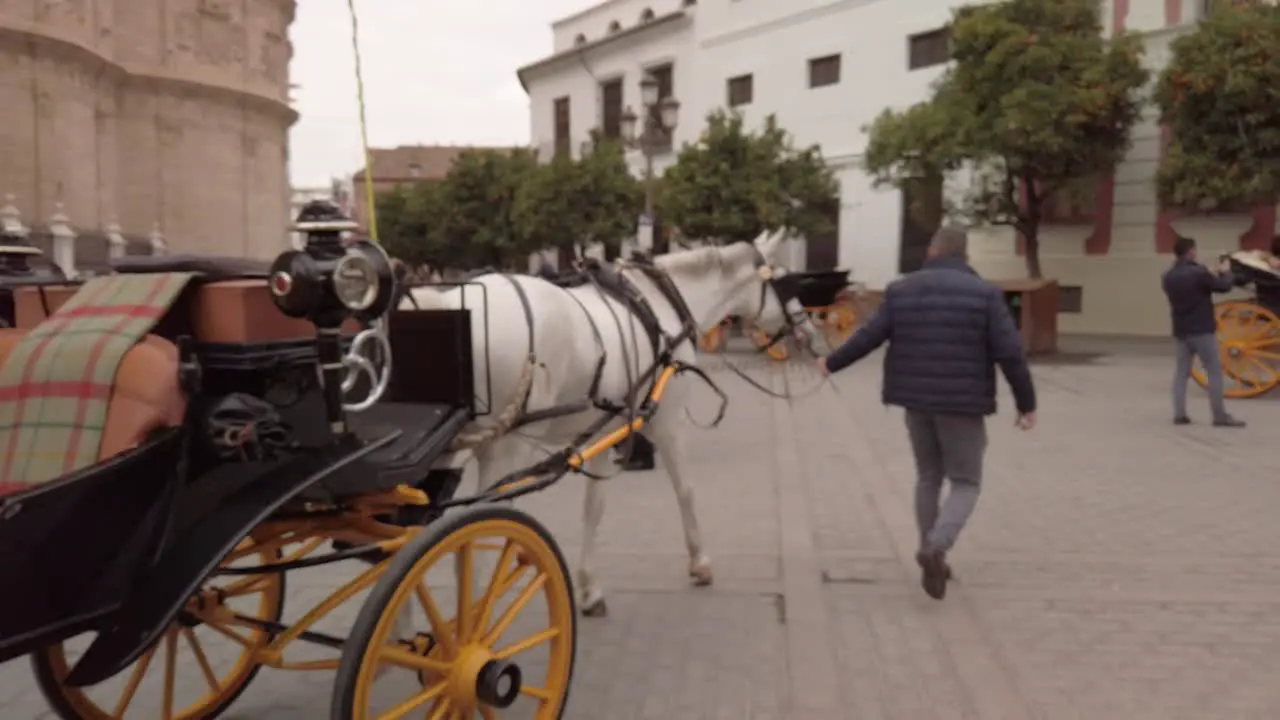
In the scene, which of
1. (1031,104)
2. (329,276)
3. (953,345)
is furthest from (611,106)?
(329,276)

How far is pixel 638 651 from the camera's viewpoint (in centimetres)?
412

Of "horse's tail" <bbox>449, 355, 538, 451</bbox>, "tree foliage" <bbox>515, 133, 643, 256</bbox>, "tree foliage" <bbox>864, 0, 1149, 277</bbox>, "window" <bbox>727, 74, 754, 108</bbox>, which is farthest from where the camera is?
"window" <bbox>727, 74, 754, 108</bbox>

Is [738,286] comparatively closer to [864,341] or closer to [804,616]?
[864,341]

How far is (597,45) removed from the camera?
3334 cm

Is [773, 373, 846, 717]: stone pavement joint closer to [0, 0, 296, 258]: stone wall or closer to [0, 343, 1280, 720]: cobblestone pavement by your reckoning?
[0, 343, 1280, 720]: cobblestone pavement

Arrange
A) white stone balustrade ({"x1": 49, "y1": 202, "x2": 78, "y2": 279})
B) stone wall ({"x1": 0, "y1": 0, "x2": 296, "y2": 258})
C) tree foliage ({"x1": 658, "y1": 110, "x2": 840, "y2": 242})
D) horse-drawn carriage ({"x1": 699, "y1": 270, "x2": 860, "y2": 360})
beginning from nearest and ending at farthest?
horse-drawn carriage ({"x1": 699, "y1": 270, "x2": 860, "y2": 360}), white stone balustrade ({"x1": 49, "y1": 202, "x2": 78, "y2": 279}), tree foliage ({"x1": 658, "y1": 110, "x2": 840, "y2": 242}), stone wall ({"x1": 0, "y1": 0, "x2": 296, "y2": 258})

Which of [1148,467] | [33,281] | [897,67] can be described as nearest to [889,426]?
[1148,467]

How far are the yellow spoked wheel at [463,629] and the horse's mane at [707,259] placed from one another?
233 centimetres

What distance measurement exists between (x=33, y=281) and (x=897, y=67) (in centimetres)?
2307

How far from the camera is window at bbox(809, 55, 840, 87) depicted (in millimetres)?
25438

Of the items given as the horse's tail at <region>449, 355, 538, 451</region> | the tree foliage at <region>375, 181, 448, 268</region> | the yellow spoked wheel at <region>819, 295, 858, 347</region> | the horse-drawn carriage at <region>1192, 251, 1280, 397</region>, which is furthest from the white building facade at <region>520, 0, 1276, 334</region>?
the horse's tail at <region>449, 355, 538, 451</region>

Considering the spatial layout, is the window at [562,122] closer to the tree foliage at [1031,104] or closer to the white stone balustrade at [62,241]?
the tree foliage at [1031,104]

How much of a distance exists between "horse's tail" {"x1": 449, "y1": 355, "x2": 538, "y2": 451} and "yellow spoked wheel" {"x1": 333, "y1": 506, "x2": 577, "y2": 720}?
386mm

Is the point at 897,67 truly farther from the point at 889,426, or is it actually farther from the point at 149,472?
the point at 149,472
